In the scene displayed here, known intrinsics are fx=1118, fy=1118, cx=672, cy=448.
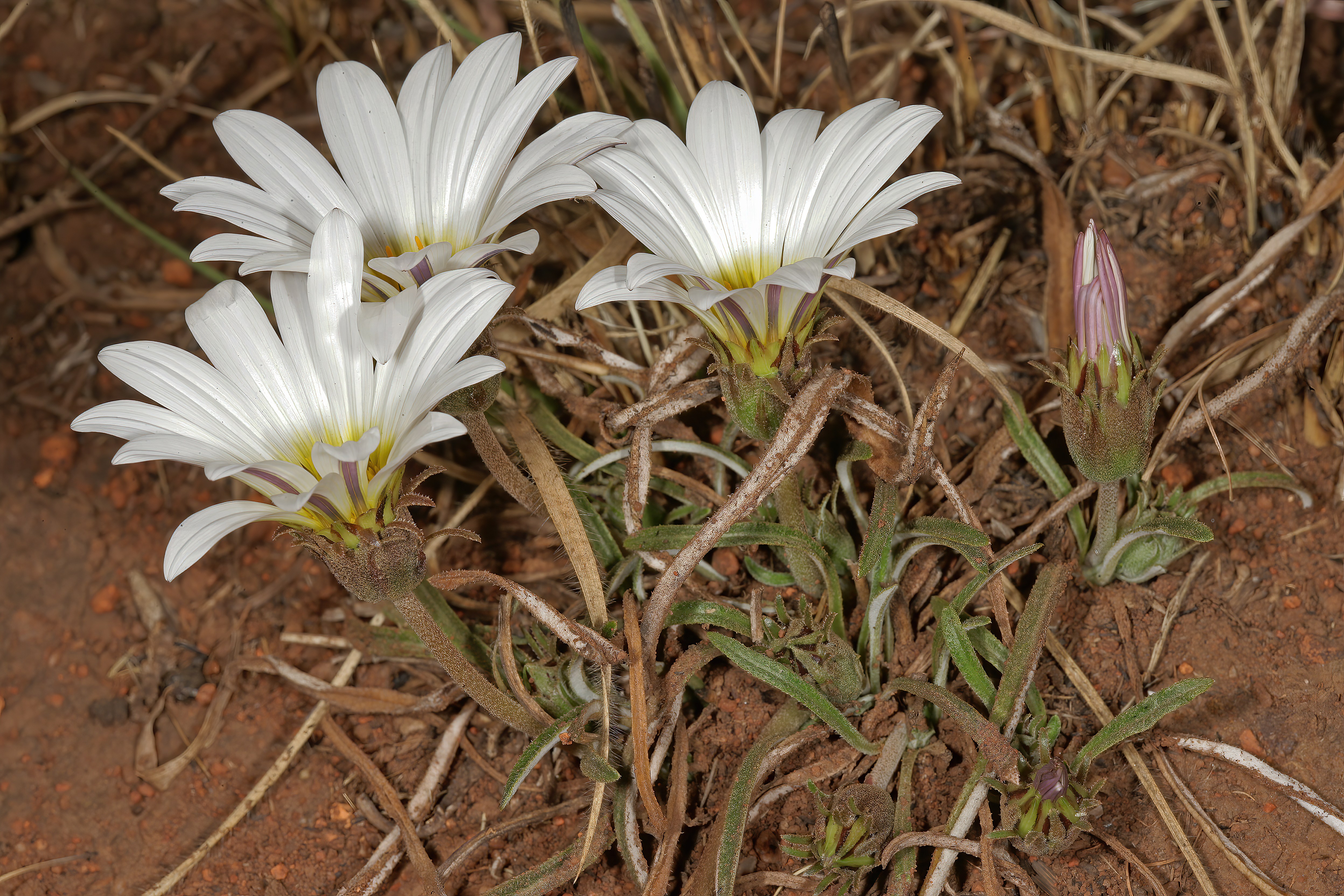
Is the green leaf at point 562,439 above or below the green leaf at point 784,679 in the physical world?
above

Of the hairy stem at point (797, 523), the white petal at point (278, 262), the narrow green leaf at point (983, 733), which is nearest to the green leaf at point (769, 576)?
the hairy stem at point (797, 523)

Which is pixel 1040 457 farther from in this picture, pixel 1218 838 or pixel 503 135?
pixel 503 135

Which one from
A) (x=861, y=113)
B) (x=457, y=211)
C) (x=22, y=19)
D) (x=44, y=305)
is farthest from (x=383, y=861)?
(x=22, y=19)

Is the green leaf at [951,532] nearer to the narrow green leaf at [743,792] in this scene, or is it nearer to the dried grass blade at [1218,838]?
the narrow green leaf at [743,792]

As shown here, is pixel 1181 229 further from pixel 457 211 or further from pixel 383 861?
pixel 383 861

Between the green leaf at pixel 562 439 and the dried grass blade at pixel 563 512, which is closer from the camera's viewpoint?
the dried grass blade at pixel 563 512

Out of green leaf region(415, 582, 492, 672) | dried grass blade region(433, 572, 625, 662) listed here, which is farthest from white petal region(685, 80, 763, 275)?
green leaf region(415, 582, 492, 672)
